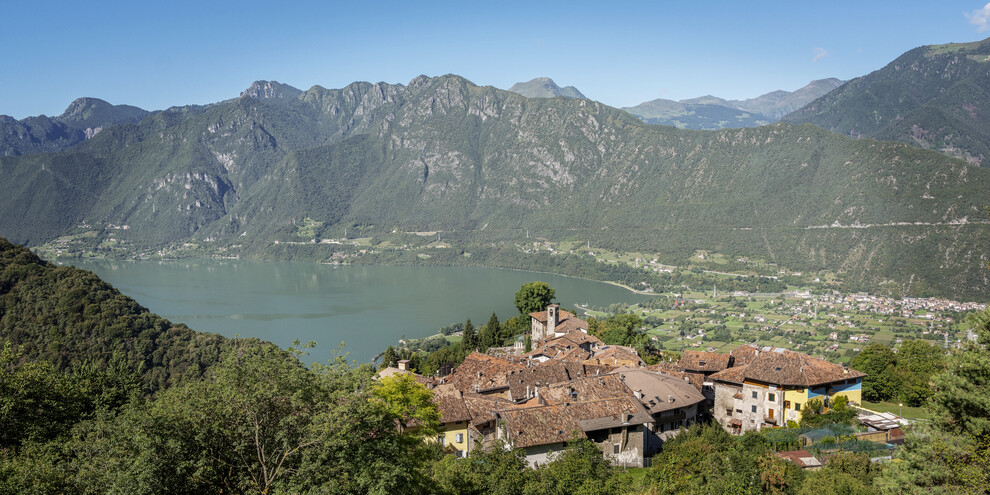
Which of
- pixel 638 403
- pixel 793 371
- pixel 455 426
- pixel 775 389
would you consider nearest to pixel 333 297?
pixel 455 426

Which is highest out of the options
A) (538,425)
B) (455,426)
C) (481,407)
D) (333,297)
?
(538,425)

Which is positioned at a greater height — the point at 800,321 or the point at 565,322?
the point at 565,322

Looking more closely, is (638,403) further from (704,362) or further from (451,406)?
(704,362)

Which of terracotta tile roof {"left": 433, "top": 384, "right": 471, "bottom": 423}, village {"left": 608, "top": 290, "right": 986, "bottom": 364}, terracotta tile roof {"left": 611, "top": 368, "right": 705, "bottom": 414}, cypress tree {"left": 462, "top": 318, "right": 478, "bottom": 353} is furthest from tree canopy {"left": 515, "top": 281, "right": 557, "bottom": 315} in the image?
terracotta tile roof {"left": 433, "top": 384, "right": 471, "bottom": 423}

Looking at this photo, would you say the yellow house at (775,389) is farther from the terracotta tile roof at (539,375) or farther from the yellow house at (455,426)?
the yellow house at (455,426)

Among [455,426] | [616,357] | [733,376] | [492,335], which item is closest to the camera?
[455,426]

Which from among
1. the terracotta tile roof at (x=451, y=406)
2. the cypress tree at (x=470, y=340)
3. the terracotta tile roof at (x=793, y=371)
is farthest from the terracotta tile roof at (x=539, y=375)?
the cypress tree at (x=470, y=340)

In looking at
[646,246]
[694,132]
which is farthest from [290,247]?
[694,132]
